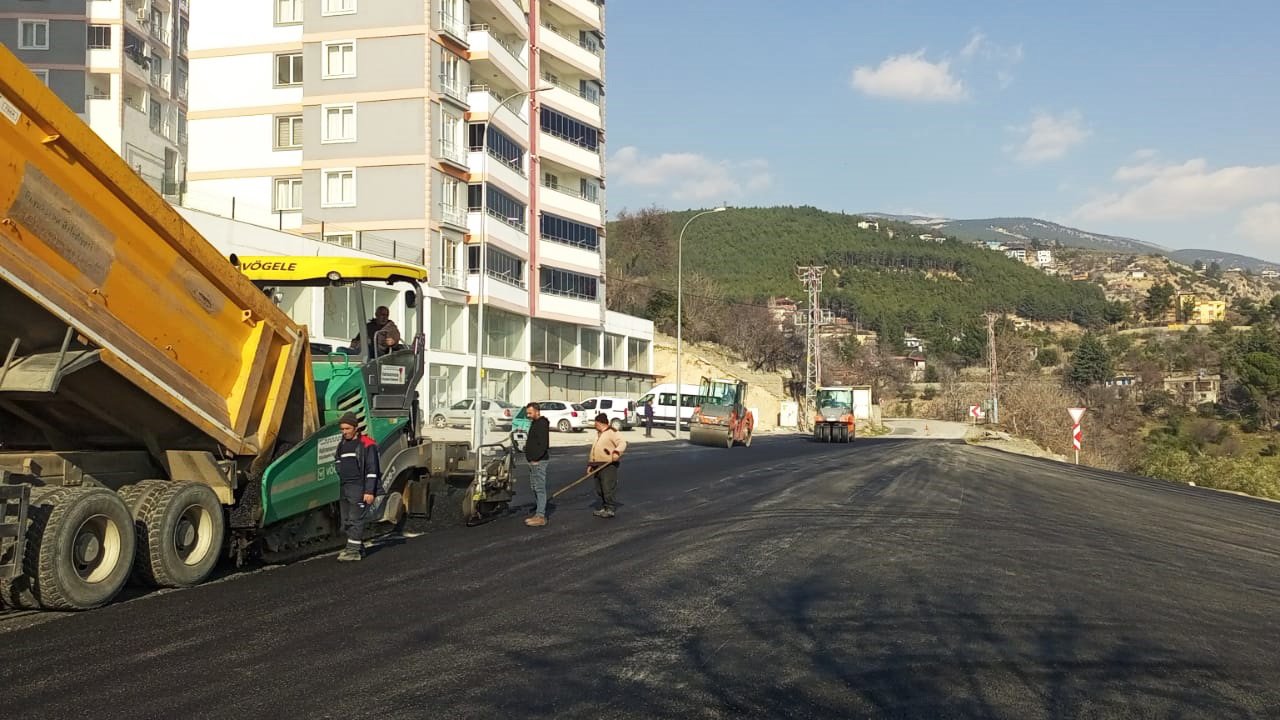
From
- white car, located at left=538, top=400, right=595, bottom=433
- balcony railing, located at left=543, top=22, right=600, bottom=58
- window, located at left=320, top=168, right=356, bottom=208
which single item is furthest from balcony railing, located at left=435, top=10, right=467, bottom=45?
white car, located at left=538, top=400, right=595, bottom=433

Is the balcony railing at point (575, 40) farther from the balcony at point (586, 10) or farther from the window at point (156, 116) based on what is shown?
the window at point (156, 116)

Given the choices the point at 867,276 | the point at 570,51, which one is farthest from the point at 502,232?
the point at 867,276

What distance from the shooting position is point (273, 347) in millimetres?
11102

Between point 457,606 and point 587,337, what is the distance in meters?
57.5

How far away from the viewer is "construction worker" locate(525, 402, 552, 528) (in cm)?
1559

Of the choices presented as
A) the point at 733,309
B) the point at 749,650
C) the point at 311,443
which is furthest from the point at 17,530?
the point at 733,309

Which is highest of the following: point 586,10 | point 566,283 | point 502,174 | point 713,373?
point 586,10

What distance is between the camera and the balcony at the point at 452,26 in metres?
50.0

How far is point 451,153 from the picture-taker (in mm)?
50812

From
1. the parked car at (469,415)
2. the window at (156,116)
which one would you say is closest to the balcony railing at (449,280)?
the parked car at (469,415)

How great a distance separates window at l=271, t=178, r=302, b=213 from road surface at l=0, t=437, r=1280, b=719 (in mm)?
39237

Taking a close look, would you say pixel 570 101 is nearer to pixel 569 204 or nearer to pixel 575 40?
pixel 575 40

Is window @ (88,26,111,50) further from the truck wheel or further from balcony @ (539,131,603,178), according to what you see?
the truck wheel

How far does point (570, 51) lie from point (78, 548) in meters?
57.9
